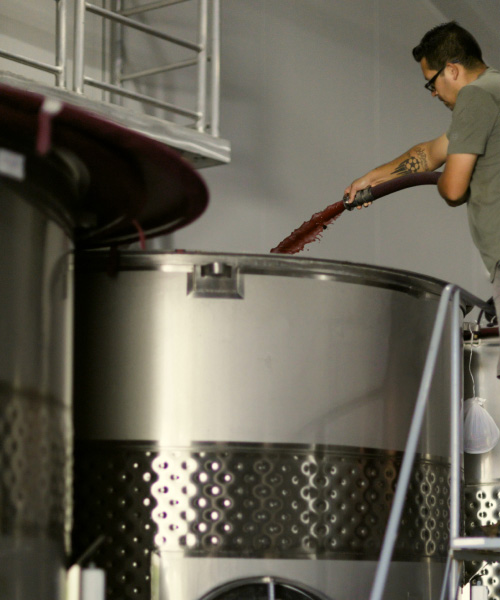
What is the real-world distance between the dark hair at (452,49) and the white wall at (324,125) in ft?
5.09

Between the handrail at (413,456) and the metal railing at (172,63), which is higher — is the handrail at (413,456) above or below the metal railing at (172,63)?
below

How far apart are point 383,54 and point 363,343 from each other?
327 cm

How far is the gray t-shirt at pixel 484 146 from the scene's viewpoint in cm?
238

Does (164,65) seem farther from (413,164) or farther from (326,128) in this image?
(413,164)

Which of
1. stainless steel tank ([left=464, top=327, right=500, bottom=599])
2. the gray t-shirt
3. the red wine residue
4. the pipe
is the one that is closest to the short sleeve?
the gray t-shirt

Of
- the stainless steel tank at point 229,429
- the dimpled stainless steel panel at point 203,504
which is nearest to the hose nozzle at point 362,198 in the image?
the stainless steel tank at point 229,429

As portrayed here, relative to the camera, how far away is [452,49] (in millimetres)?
2688

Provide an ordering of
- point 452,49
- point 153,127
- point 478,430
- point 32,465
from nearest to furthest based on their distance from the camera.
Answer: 1. point 32,465
2. point 452,49
3. point 478,430
4. point 153,127

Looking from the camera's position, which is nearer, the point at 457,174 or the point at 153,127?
the point at 457,174

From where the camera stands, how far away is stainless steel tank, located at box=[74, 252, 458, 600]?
2197 mm

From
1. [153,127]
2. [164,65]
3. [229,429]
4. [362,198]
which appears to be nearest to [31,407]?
[229,429]

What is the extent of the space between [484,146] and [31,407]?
124cm

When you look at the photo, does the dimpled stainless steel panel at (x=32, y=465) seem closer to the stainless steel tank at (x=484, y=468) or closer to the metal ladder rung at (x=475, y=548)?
the metal ladder rung at (x=475, y=548)

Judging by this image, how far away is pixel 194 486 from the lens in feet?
7.23
